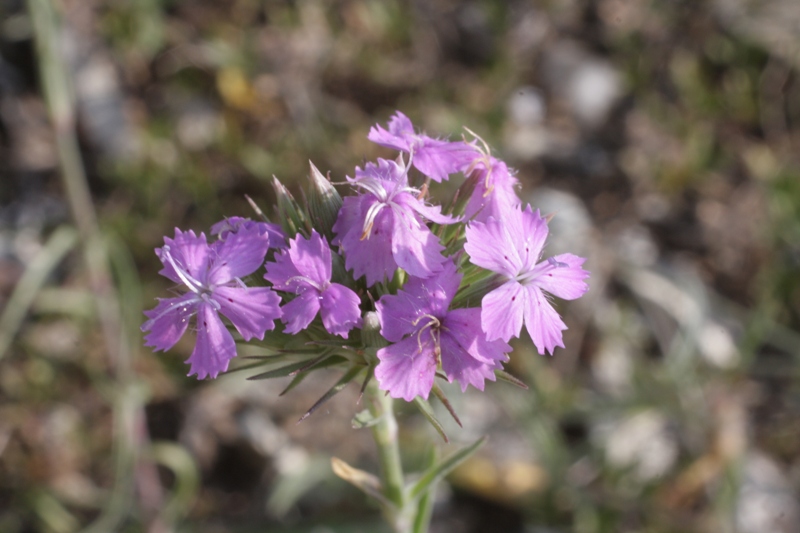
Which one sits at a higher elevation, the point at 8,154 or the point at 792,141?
the point at 792,141

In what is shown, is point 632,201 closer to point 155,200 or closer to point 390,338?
point 155,200

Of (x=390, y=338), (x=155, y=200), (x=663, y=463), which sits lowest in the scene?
(x=663, y=463)

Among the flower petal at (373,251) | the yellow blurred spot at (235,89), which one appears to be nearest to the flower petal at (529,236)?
the flower petal at (373,251)

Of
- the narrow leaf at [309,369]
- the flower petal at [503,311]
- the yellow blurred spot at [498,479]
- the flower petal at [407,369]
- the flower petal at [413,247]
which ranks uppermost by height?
the flower petal at [413,247]

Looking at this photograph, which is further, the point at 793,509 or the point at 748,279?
the point at 748,279

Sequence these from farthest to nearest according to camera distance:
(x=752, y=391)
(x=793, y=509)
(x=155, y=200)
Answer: (x=155, y=200)
(x=752, y=391)
(x=793, y=509)

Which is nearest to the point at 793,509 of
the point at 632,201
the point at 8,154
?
the point at 632,201

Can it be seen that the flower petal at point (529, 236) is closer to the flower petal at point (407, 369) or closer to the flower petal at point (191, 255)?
the flower petal at point (407, 369)
